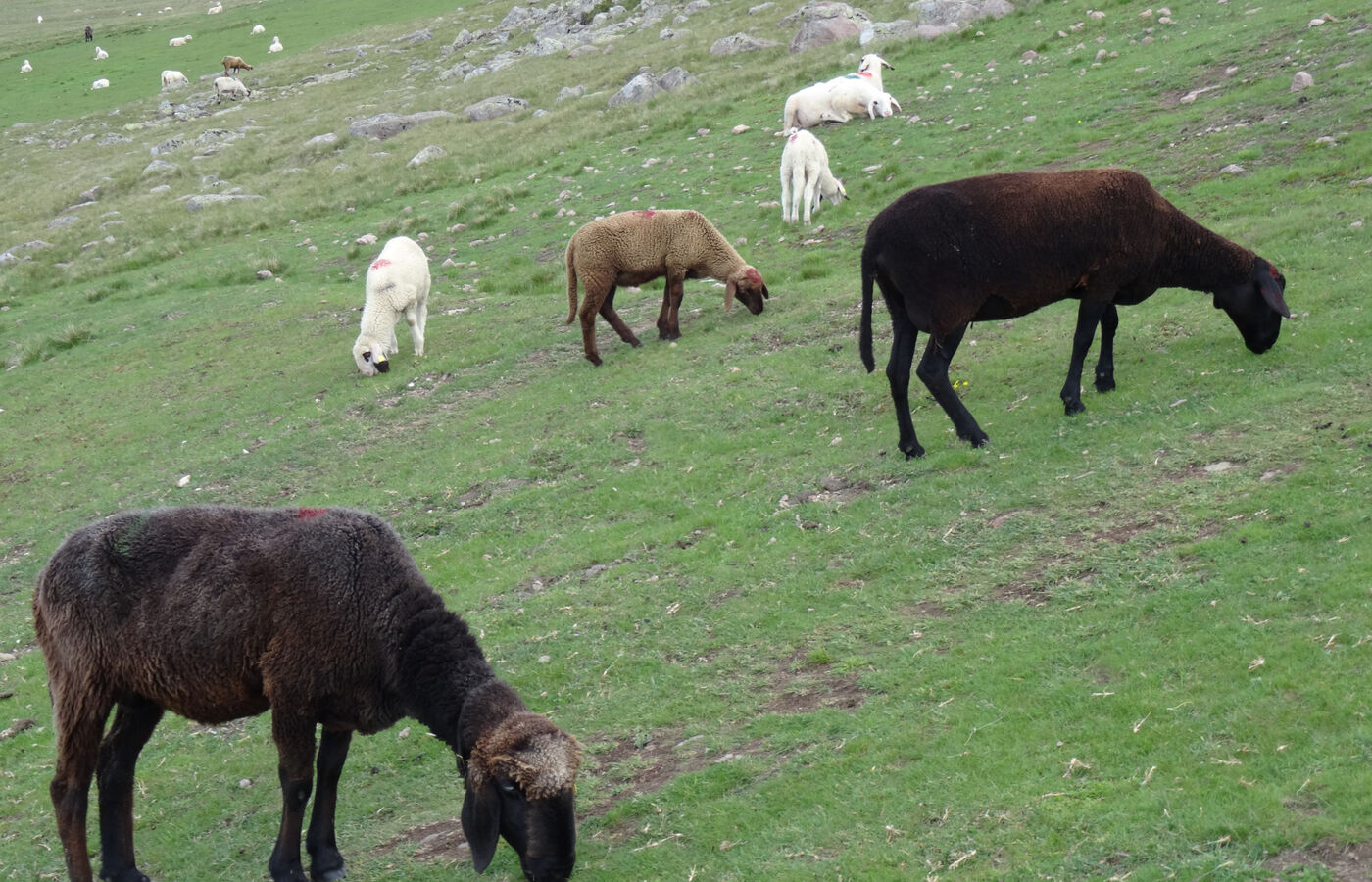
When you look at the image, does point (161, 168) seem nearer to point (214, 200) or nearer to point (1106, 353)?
point (214, 200)

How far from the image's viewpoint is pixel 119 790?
7.63 meters

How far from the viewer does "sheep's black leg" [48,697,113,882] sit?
23.9 ft

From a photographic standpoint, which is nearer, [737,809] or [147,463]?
[737,809]

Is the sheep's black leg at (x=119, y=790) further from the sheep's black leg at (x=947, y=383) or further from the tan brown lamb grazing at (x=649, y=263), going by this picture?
the tan brown lamb grazing at (x=649, y=263)

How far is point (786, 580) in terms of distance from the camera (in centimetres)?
988

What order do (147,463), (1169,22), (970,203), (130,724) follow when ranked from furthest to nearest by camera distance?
1. (1169,22)
2. (147,463)
3. (970,203)
4. (130,724)

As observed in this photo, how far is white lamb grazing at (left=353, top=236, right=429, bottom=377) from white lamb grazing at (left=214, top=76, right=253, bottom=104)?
50.6 meters

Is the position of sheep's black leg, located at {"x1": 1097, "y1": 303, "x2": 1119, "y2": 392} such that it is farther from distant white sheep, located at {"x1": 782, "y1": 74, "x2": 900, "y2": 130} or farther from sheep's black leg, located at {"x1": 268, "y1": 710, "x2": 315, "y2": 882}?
distant white sheep, located at {"x1": 782, "y1": 74, "x2": 900, "y2": 130}

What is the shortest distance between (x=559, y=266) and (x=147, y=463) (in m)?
9.18

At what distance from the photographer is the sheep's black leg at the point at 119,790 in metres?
7.61

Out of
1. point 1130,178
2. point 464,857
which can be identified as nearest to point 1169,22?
point 1130,178

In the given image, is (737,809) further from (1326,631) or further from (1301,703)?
(1326,631)

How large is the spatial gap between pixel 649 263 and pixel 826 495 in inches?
296

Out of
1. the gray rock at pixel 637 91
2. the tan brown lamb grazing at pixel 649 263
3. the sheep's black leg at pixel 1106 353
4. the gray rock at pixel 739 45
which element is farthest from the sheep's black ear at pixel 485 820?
the gray rock at pixel 739 45
